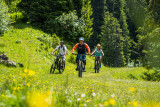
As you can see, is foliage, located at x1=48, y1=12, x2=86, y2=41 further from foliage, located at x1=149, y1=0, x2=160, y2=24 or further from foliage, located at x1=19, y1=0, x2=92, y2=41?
foliage, located at x1=149, y1=0, x2=160, y2=24

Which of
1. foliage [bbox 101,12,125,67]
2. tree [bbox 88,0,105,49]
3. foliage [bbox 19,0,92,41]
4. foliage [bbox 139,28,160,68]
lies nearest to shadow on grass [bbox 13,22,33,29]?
foliage [bbox 19,0,92,41]

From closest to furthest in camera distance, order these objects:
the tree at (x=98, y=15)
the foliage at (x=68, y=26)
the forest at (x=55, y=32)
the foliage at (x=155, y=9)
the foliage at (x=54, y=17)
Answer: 1. the foliage at (x=155, y=9)
2. the forest at (x=55, y=32)
3. the foliage at (x=68, y=26)
4. the foliage at (x=54, y=17)
5. the tree at (x=98, y=15)

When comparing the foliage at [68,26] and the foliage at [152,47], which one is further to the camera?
the foliage at [68,26]

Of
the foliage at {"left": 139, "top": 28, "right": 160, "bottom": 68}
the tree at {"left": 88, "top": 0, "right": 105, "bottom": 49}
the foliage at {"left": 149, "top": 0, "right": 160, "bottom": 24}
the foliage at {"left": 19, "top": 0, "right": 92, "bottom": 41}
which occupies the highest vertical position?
the tree at {"left": 88, "top": 0, "right": 105, "bottom": 49}

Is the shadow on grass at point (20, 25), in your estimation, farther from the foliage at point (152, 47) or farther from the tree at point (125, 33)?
the tree at point (125, 33)

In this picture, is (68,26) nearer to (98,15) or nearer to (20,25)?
(20,25)

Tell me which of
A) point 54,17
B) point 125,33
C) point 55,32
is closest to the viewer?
point 55,32

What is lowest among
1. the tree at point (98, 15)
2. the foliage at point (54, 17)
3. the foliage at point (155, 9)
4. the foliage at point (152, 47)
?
the foliage at point (152, 47)

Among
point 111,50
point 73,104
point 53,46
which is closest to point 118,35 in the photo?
point 111,50

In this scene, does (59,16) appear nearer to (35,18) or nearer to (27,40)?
(35,18)

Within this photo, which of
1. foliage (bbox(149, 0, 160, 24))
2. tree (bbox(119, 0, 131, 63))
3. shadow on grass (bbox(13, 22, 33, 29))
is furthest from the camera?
tree (bbox(119, 0, 131, 63))

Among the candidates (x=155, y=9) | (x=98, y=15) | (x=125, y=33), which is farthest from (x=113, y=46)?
(x=155, y=9)

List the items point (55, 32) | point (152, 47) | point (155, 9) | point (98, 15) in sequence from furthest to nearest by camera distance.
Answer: point (98, 15) < point (55, 32) < point (152, 47) < point (155, 9)

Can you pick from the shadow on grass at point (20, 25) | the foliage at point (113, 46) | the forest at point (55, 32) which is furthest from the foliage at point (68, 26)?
the foliage at point (113, 46)
